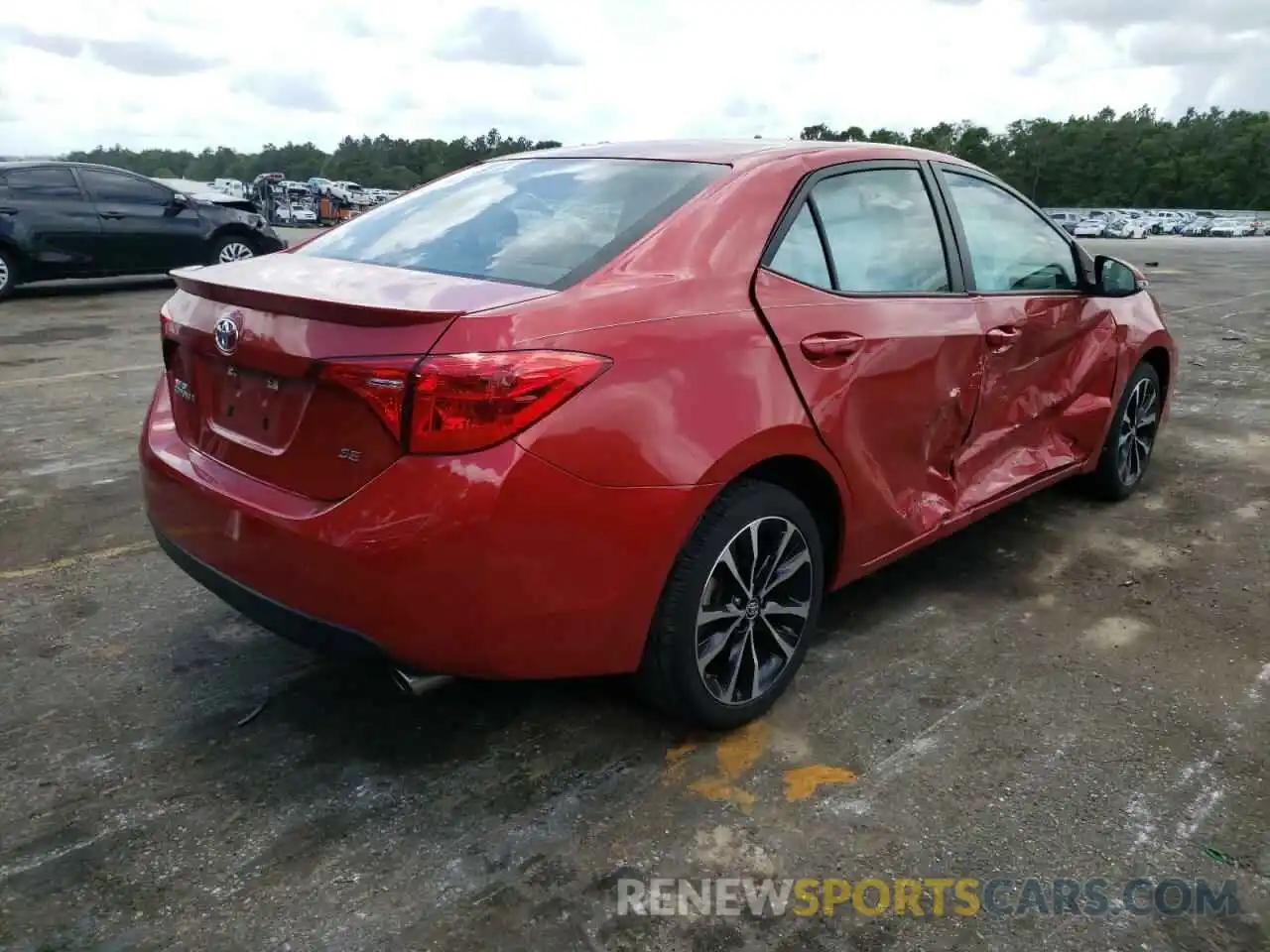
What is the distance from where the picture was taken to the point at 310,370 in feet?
7.79

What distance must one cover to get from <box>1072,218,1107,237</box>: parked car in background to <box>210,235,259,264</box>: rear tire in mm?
53306

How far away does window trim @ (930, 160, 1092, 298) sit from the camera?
3.65 m

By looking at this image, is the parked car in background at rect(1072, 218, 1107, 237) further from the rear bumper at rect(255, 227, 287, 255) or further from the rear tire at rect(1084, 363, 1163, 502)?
the rear tire at rect(1084, 363, 1163, 502)

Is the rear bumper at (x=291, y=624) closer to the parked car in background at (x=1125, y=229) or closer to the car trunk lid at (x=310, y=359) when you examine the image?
the car trunk lid at (x=310, y=359)

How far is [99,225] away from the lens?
11883 millimetres

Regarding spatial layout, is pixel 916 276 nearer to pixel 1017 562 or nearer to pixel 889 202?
pixel 889 202

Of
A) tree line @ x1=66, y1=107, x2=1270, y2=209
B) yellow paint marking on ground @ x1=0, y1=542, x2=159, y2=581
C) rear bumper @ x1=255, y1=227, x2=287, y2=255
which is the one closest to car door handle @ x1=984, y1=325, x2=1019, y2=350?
yellow paint marking on ground @ x1=0, y1=542, x2=159, y2=581

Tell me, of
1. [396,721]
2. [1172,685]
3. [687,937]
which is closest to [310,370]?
[396,721]

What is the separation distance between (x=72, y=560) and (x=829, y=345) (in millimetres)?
3045

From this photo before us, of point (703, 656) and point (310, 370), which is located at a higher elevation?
point (310, 370)

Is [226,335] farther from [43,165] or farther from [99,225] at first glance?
[43,165]

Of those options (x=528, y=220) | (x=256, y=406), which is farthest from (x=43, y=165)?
(x=256, y=406)

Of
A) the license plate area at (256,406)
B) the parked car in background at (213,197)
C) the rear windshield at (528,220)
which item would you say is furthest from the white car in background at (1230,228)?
the license plate area at (256,406)

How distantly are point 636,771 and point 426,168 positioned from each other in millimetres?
128290
